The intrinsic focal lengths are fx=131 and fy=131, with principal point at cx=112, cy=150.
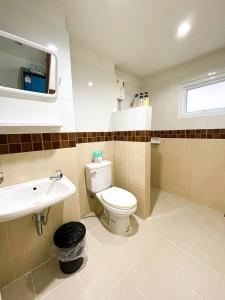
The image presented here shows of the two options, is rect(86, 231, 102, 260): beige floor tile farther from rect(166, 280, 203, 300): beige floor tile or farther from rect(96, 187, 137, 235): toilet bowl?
rect(166, 280, 203, 300): beige floor tile

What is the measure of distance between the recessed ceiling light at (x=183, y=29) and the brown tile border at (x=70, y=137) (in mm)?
1066

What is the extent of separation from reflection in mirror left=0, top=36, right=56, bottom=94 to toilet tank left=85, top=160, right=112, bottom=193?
35.5 inches

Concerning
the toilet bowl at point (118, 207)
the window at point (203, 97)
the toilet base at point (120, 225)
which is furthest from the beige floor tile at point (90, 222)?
the window at point (203, 97)

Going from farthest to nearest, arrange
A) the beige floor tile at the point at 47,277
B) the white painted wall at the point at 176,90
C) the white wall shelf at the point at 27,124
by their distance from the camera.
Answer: the white painted wall at the point at 176,90 → the beige floor tile at the point at 47,277 → the white wall shelf at the point at 27,124

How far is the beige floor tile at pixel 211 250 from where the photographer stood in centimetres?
114

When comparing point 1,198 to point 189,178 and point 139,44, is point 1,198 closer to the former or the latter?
point 139,44

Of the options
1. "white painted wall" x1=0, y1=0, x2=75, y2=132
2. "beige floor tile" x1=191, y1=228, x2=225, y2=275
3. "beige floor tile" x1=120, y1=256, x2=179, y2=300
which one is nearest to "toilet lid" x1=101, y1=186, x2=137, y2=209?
"beige floor tile" x1=120, y1=256, x2=179, y2=300

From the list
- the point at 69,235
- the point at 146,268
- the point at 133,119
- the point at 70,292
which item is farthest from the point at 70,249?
the point at 133,119

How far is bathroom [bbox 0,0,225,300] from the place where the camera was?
99 cm

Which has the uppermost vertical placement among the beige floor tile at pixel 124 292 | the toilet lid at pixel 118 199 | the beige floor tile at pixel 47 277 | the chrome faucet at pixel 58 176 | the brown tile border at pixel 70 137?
the brown tile border at pixel 70 137

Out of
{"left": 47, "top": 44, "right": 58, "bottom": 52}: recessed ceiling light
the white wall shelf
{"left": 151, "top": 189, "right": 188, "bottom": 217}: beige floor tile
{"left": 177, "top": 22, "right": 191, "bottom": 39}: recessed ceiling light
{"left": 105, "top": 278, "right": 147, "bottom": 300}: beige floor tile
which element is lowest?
{"left": 105, "top": 278, "right": 147, "bottom": 300}: beige floor tile

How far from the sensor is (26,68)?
3.42 ft

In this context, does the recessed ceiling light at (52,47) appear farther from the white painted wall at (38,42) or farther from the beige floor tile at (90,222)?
the beige floor tile at (90,222)

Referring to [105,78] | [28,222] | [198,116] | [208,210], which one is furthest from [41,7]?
[208,210]
